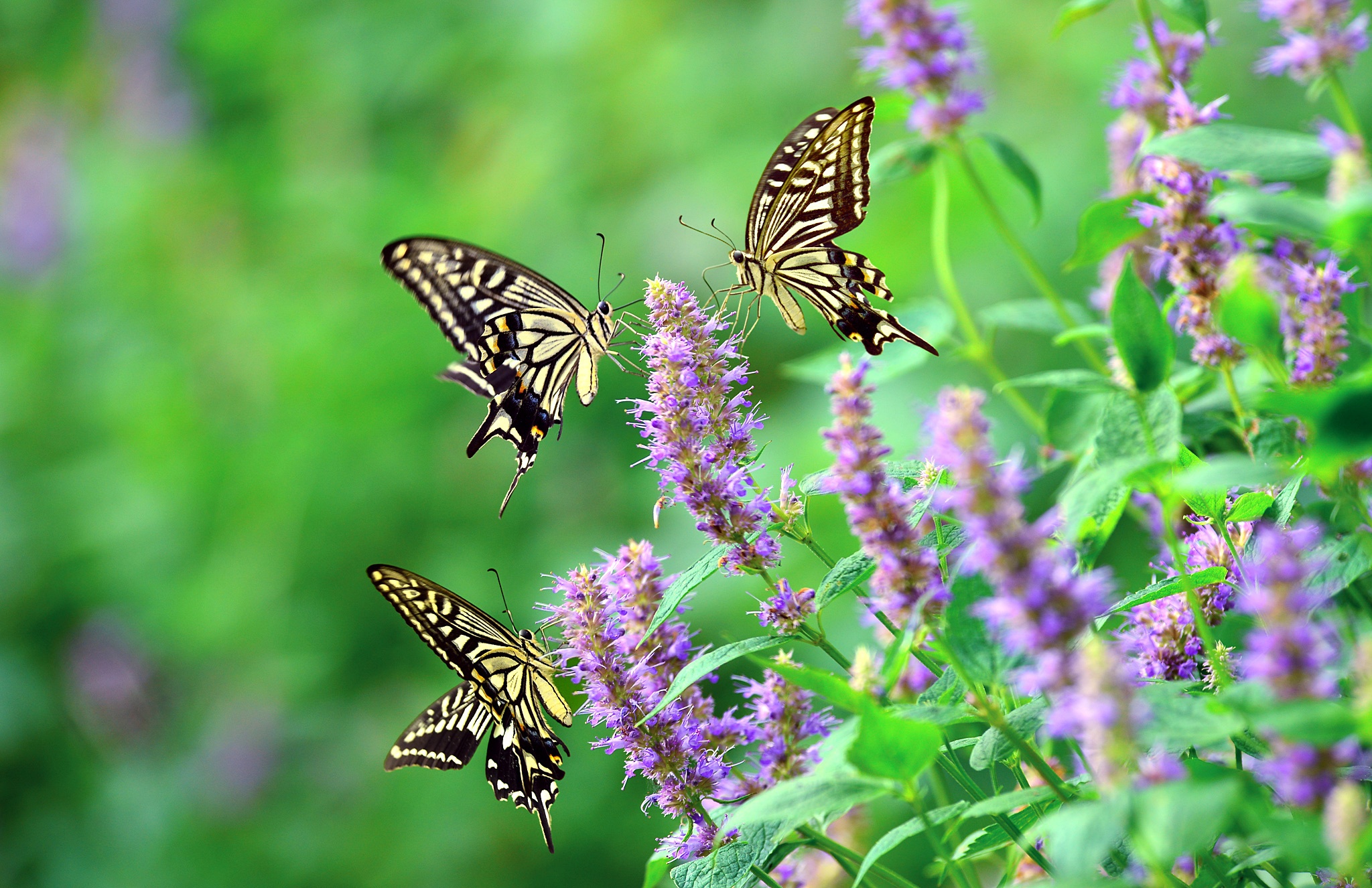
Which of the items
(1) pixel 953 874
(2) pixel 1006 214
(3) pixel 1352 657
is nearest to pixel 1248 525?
(3) pixel 1352 657

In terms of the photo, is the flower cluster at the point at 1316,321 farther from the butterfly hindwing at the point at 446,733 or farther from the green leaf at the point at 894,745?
the butterfly hindwing at the point at 446,733

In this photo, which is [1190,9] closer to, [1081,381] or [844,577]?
[1081,381]

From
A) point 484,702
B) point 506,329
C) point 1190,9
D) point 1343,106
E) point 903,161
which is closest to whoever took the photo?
point 1343,106

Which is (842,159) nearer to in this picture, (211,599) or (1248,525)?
(1248,525)

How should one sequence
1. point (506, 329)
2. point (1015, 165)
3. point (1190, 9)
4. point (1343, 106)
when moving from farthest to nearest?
point (506, 329), point (1015, 165), point (1190, 9), point (1343, 106)

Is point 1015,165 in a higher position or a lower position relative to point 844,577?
higher

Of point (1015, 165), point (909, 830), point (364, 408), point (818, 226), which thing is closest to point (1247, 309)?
point (909, 830)

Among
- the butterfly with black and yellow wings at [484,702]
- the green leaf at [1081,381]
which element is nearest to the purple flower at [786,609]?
the green leaf at [1081,381]
